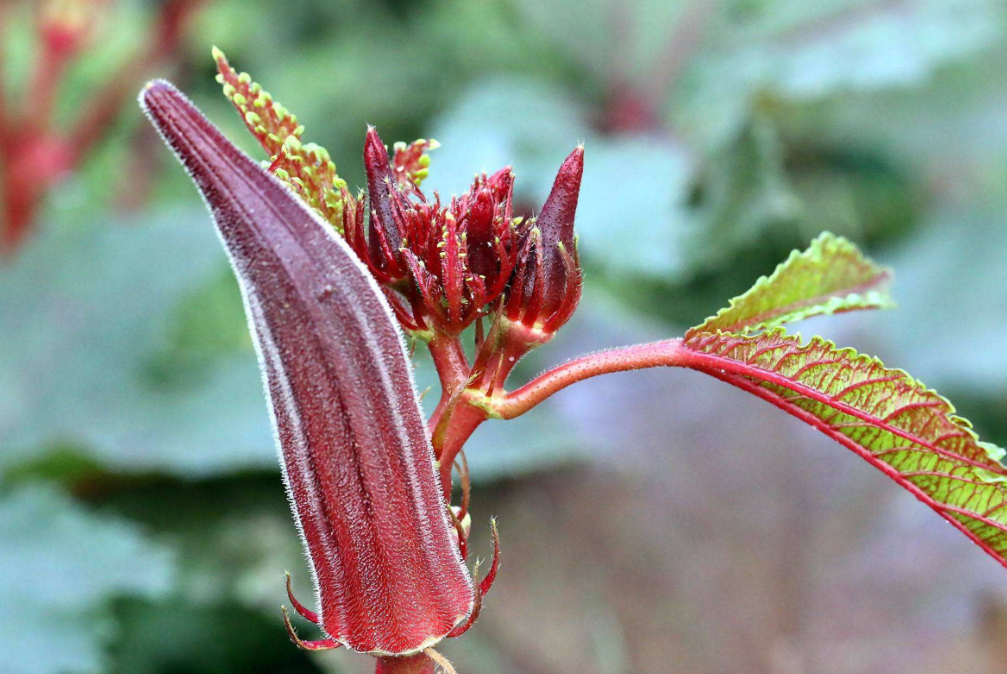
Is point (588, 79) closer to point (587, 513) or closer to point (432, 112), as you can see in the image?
point (432, 112)

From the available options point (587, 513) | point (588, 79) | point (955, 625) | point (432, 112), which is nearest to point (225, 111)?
point (432, 112)

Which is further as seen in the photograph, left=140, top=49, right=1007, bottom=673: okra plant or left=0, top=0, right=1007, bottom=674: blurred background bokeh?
left=0, top=0, right=1007, bottom=674: blurred background bokeh

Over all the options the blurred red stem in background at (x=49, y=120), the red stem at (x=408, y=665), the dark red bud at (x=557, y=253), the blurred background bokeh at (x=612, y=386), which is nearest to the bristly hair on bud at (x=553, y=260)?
the dark red bud at (x=557, y=253)

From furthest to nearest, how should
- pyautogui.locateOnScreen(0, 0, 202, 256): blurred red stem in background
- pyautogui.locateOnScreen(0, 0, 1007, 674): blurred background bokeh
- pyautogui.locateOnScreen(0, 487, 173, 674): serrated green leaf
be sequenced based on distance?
1. pyautogui.locateOnScreen(0, 0, 202, 256): blurred red stem in background
2. pyautogui.locateOnScreen(0, 0, 1007, 674): blurred background bokeh
3. pyautogui.locateOnScreen(0, 487, 173, 674): serrated green leaf

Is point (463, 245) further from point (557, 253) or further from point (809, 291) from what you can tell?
point (809, 291)

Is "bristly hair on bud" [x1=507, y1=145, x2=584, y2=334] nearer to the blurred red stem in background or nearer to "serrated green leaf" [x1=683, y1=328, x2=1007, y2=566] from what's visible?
"serrated green leaf" [x1=683, y1=328, x2=1007, y2=566]

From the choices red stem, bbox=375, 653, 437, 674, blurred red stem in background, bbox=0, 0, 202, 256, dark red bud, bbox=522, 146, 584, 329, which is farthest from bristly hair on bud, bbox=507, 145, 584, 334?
blurred red stem in background, bbox=0, 0, 202, 256

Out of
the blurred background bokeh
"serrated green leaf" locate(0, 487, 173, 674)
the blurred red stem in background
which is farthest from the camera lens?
the blurred red stem in background

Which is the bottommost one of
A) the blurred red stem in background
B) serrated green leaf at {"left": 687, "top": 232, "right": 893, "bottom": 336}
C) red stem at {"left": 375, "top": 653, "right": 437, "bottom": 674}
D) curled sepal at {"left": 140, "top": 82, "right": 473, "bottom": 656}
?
red stem at {"left": 375, "top": 653, "right": 437, "bottom": 674}

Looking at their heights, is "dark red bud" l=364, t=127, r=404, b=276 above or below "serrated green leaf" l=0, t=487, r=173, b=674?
above
